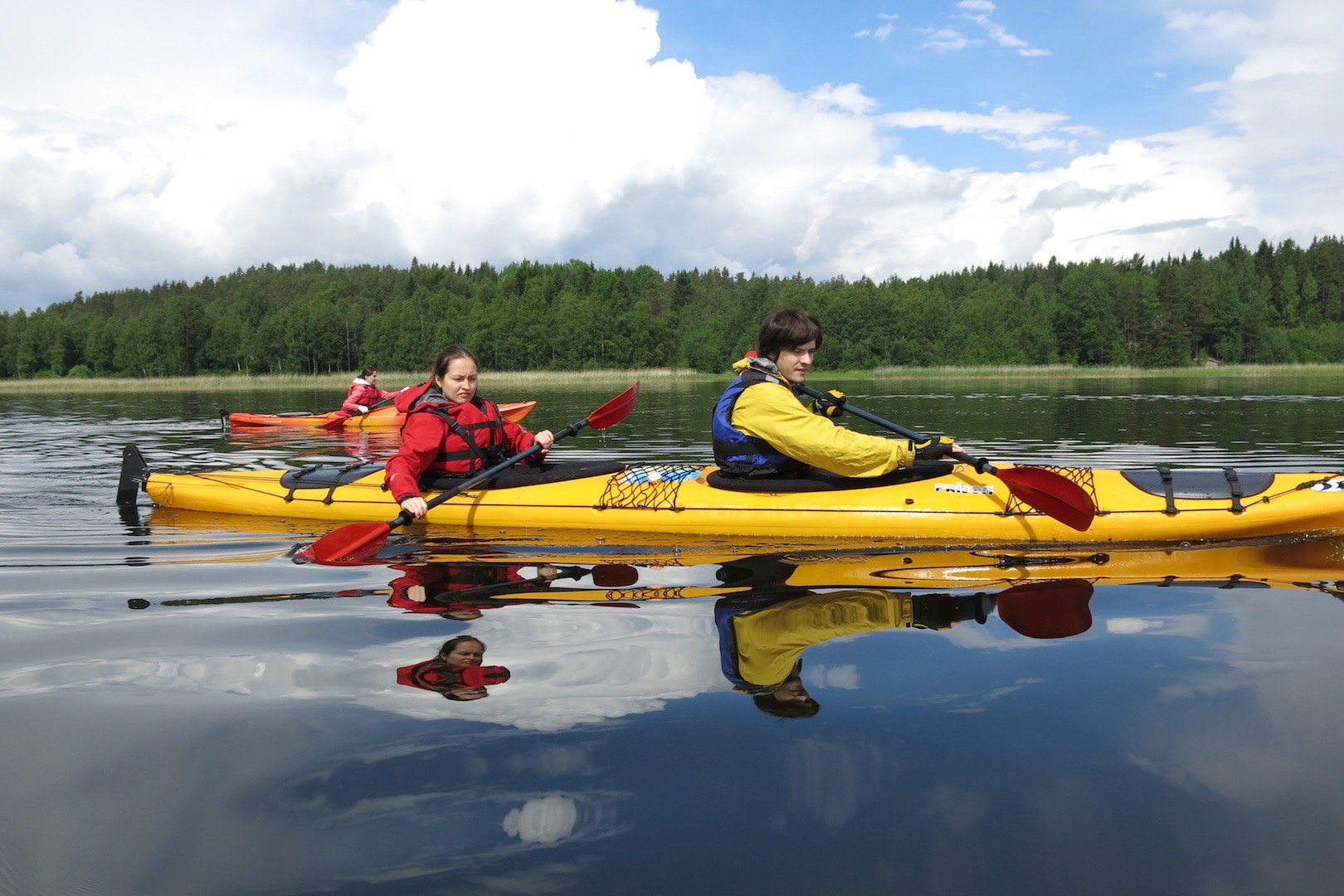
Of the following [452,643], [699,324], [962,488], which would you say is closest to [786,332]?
[962,488]

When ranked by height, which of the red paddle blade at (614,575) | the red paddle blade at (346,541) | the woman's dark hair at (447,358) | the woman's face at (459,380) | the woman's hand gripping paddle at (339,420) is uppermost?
the woman's dark hair at (447,358)

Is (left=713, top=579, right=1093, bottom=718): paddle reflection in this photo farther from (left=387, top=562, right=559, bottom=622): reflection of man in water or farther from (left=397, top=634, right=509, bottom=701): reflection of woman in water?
(left=387, top=562, right=559, bottom=622): reflection of man in water

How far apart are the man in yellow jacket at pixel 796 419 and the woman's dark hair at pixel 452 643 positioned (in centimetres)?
233

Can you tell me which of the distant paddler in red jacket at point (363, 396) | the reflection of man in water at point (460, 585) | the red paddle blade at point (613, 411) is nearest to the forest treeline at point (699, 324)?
the distant paddler in red jacket at point (363, 396)

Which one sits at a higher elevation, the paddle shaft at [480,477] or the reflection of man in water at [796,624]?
the paddle shaft at [480,477]

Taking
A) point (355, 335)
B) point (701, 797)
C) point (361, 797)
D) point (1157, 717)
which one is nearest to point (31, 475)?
point (361, 797)

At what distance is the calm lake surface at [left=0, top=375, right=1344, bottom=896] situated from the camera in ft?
7.69

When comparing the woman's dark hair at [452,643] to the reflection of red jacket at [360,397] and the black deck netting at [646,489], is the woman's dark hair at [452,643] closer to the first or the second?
the black deck netting at [646,489]

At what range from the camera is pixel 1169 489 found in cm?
569

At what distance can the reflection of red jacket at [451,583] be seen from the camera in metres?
4.66

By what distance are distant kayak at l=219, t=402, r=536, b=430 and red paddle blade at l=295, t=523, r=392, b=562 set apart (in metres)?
10.5

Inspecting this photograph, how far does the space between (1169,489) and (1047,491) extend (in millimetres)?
773

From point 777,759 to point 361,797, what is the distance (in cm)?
118

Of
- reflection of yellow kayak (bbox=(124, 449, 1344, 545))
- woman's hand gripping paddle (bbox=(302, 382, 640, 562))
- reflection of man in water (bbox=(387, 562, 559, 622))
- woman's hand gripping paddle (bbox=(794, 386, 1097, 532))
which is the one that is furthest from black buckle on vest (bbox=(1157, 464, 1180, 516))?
woman's hand gripping paddle (bbox=(302, 382, 640, 562))
